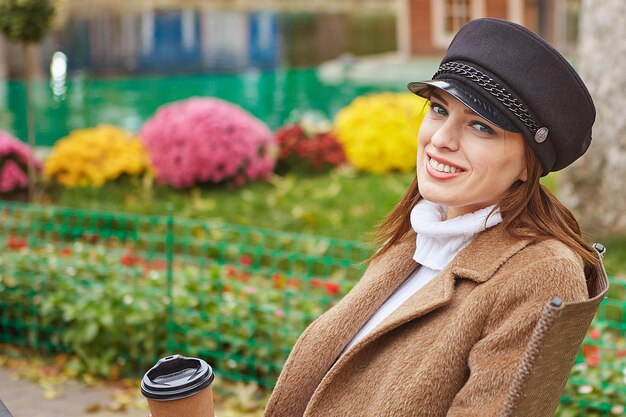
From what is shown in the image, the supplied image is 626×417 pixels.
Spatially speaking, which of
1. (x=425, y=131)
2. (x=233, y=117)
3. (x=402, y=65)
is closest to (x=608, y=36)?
A: (x=233, y=117)

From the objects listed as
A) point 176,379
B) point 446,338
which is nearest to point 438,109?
point 446,338

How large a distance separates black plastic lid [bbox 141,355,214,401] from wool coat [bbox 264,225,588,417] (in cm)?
25

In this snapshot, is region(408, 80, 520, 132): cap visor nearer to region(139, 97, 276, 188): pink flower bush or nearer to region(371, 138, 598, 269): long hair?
region(371, 138, 598, 269): long hair

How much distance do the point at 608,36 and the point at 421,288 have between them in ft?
16.3

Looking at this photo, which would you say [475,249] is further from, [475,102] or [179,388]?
[179,388]

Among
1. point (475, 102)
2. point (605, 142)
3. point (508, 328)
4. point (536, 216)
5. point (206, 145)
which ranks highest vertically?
point (475, 102)

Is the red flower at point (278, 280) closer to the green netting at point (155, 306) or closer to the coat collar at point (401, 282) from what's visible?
the green netting at point (155, 306)

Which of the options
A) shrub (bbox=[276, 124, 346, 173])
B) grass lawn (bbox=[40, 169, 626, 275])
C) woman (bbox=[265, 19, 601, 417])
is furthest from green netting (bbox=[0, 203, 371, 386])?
shrub (bbox=[276, 124, 346, 173])

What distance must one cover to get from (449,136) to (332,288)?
8.83 ft

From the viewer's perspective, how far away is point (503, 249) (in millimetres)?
1726

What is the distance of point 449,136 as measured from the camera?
1.75 meters

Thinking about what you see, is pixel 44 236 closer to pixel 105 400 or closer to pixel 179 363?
pixel 105 400

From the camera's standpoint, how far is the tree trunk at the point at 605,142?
6.15 meters

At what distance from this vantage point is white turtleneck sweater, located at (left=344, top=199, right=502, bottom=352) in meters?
1.79
